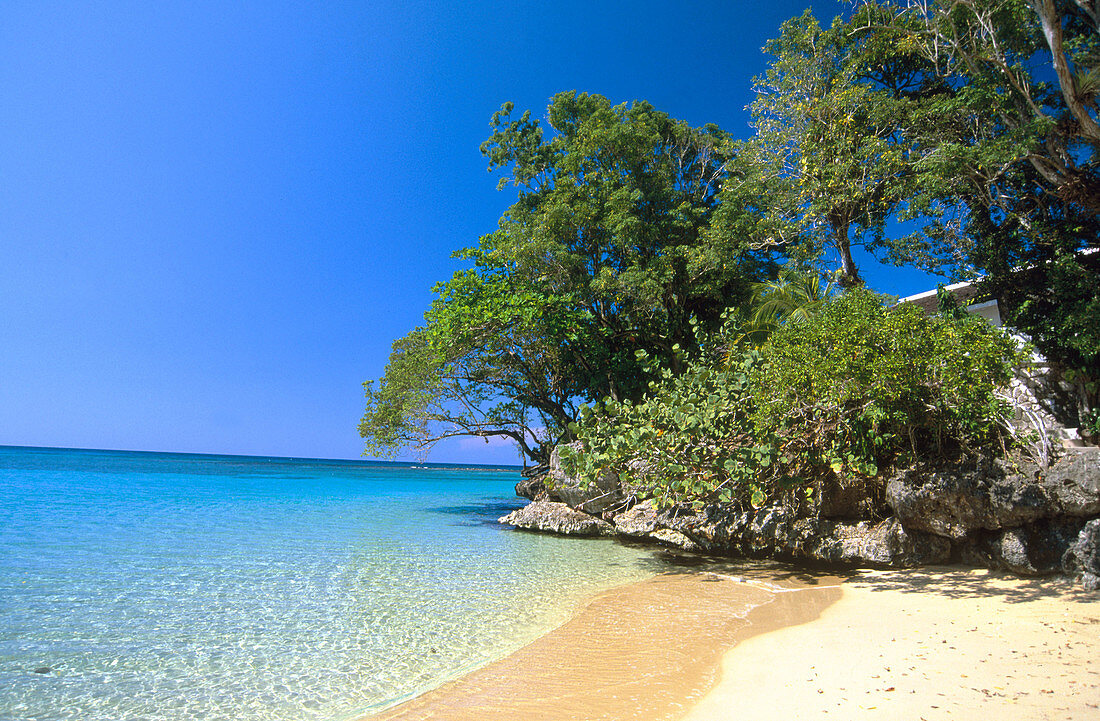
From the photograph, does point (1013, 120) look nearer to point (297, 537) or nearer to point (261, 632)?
point (261, 632)

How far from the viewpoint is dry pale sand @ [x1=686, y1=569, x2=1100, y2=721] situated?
333 cm

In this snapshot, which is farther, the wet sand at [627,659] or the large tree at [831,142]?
the large tree at [831,142]

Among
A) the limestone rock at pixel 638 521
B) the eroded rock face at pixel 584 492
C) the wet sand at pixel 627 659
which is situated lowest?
the wet sand at pixel 627 659

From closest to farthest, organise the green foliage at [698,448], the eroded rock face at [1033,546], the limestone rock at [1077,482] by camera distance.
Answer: the limestone rock at [1077,482]
the eroded rock face at [1033,546]
the green foliage at [698,448]

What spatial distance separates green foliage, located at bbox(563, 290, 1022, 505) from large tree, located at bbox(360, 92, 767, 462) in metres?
4.51

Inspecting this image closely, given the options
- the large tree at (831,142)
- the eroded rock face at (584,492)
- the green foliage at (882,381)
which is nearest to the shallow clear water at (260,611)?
the eroded rock face at (584,492)

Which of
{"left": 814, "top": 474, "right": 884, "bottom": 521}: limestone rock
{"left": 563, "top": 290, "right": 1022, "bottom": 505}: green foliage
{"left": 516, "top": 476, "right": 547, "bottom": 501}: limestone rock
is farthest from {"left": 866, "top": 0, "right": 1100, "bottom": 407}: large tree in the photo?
{"left": 516, "top": 476, "right": 547, "bottom": 501}: limestone rock

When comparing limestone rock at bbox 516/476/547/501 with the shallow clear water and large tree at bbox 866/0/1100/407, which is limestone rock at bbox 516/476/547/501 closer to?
the shallow clear water

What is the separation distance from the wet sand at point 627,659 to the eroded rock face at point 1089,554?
94.6 inches

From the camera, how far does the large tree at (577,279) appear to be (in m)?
13.8

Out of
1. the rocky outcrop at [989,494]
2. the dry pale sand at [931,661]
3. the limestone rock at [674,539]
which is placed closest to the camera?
the dry pale sand at [931,661]

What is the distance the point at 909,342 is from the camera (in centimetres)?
642

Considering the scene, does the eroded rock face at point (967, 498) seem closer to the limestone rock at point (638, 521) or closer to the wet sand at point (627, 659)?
the wet sand at point (627, 659)

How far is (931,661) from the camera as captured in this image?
13.3 feet
